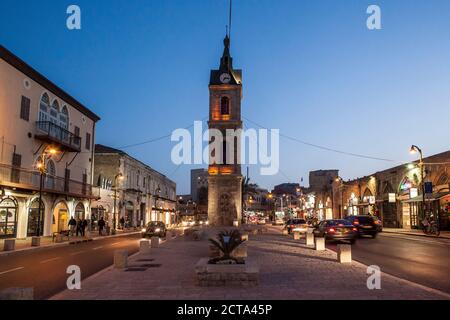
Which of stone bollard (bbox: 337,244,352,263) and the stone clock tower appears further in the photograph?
the stone clock tower

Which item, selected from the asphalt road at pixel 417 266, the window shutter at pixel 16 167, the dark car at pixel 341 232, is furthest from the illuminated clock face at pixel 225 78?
the asphalt road at pixel 417 266

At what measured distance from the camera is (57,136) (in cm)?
3650

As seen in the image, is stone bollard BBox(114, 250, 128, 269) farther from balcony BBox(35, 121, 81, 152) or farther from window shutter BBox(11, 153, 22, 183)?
balcony BBox(35, 121, 81, 152)

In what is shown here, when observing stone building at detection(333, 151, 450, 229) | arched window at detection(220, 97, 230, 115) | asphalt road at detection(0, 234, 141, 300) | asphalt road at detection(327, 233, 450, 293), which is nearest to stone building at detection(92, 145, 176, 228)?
arched window at detection(220, 97, 230, 115)

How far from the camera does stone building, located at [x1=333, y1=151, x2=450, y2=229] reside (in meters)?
38.7

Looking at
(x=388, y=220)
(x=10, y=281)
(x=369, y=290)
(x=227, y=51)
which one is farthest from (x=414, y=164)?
(x=10, y=281)

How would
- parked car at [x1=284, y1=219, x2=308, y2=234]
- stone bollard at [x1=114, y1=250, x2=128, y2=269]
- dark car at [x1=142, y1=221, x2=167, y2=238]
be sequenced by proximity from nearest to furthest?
1. stone bollard at [x1=114, y1=250, x2=128, y2=269]
2. dark car at [x1=142, y1=221, x2=167, y2=238]
3. parked car at [x1=284, y1=219, x2=308, y2=234]

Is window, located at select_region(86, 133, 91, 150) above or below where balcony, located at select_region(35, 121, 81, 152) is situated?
above

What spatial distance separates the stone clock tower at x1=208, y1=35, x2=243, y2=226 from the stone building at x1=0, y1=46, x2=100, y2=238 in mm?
15467

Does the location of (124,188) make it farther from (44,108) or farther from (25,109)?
(25,109)

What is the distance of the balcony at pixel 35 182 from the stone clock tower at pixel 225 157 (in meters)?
15.7

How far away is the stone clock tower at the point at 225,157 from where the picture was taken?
2039 inches

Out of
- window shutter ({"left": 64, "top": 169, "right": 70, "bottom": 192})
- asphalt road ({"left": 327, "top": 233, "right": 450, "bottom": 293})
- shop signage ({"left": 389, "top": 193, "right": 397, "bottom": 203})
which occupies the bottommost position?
asphalt road ({"left": 327, "top": 233, "right": 450, "bottom": 293})

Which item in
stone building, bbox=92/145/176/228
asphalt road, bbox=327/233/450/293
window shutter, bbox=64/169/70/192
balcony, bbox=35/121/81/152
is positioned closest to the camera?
asphalt road, bbox=327/233/450/293
